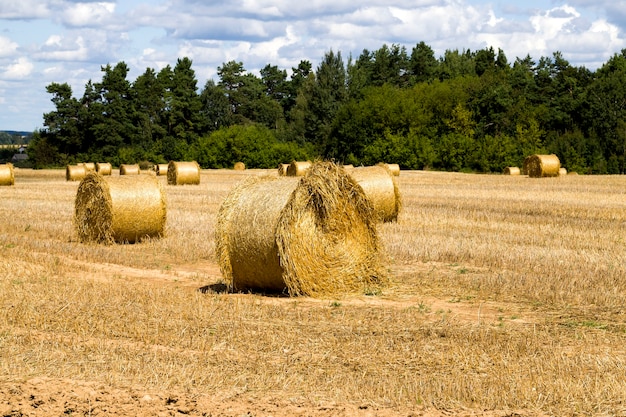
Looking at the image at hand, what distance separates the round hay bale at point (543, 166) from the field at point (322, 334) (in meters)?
25.6

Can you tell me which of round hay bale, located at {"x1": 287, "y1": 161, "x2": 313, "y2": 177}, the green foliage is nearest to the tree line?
the green foliage

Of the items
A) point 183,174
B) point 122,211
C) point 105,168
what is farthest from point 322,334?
point 105,168

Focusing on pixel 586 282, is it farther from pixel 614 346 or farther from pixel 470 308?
pixel 614 346

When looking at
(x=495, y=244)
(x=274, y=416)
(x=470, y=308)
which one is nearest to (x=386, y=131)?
(x=495, y=244)

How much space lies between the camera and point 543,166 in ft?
138

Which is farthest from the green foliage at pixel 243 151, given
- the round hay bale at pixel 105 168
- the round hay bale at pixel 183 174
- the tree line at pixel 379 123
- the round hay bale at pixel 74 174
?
the round hay bale at pixel 183 174

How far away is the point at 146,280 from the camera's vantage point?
12711mm

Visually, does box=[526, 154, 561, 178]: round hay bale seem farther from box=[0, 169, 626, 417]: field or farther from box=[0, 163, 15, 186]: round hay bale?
box=[0, 169, 626, 417]: field

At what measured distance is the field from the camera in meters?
6.32

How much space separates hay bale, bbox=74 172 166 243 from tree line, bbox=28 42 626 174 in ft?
142

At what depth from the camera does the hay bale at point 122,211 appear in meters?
16.9

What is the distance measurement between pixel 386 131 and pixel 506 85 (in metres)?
12.4

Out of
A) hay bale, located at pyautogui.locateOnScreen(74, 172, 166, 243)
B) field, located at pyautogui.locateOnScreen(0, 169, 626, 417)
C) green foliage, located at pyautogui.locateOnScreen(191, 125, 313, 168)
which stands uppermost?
green foliage, located at pyautogui.locateOnScreen(191, 125, 313, 168)

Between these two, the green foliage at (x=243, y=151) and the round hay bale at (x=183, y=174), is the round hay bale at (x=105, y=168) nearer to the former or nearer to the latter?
the round hay bale at (x=183, y=174)
